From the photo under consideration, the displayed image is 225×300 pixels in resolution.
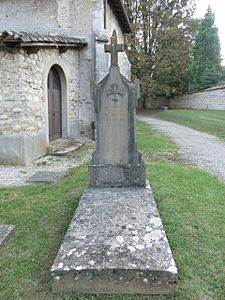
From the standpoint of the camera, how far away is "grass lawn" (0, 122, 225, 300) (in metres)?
2.66

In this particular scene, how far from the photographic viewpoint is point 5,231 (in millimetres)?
3652

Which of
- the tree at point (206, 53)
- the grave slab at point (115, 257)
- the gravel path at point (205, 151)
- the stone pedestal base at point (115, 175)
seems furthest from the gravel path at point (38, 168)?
the tree at point (206, 53)

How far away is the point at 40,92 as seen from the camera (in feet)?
27.5

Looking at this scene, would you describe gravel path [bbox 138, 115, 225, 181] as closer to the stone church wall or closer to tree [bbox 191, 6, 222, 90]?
the stone church wall

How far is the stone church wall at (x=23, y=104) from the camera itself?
24.5ft

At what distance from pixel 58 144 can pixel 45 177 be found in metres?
3.06

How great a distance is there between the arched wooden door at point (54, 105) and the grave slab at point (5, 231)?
6.09 m

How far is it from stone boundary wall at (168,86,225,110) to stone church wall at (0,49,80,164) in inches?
717

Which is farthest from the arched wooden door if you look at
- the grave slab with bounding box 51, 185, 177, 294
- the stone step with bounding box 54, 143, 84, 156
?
the grave slab with bounding box 51, 185, 177, 294

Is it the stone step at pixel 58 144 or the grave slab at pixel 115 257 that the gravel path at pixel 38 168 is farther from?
the grave slab at pixel 115 257

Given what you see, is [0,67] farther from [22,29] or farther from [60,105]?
[22,29]

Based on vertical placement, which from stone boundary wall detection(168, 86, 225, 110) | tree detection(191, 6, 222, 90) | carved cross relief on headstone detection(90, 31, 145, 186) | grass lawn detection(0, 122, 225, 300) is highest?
tree detection(191, 6, 222, 90)

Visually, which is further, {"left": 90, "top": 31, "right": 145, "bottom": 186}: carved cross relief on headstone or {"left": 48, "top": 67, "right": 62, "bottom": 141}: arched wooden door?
{"left": 48, "top": 67, "right": 62, "bottom": 141}: arched wooden door

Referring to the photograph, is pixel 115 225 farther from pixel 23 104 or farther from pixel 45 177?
pixel 23 104
